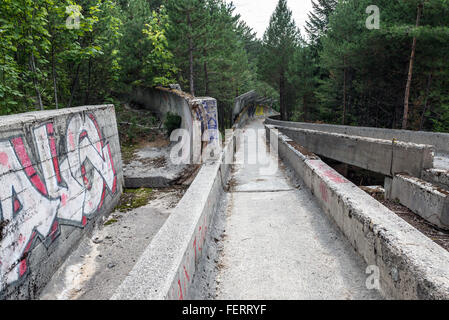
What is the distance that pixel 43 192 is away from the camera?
4.42 meters

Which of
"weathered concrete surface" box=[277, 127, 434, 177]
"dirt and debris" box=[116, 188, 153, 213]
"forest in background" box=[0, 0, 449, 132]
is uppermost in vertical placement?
"forest in background" box=[0, 0, 449, 132]

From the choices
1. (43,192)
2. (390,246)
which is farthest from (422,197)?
(43,192)

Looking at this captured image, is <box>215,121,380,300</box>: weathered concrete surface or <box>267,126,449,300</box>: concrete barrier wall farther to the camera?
<box>215,121,380,300</box>: weathered concrete surface

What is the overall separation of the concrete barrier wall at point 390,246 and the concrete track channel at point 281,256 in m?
0.26

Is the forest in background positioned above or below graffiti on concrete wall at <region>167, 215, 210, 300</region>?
above

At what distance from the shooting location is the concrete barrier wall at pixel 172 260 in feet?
7.51

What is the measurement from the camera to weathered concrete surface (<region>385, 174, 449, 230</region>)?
16.3 feet

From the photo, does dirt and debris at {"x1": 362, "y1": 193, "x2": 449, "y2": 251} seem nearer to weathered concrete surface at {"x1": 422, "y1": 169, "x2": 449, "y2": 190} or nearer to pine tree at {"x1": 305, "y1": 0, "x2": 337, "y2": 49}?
weathered concrete surface at {"x1": 422, "y1": 169, "x2": 449, "y2": 190}

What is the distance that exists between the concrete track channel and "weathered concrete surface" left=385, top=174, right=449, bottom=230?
2.22 metres

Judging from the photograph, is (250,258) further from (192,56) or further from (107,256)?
(192,56)
